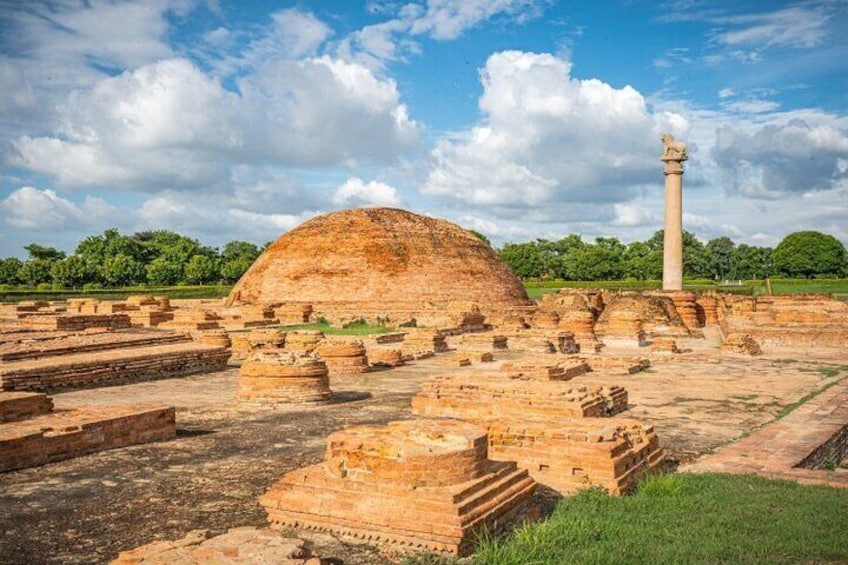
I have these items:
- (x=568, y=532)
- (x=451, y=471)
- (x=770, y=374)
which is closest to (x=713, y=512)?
(x=568, y=532)

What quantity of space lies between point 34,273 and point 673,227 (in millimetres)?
47210

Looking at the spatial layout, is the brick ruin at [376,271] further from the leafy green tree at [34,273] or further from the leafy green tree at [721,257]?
the leafy green tree at [721,257]

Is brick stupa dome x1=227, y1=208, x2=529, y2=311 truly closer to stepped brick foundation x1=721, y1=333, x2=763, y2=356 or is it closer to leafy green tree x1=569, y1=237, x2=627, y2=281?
stepped brick foundation x1=721, y1=333, x2=763, y2=356

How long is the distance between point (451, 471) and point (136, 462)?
10.3 feet

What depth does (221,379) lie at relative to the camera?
11711 millimetres

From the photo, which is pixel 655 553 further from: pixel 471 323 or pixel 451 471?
pixel 471 323

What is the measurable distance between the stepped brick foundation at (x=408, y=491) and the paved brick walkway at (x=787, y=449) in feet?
6.91

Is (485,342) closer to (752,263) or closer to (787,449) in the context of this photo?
(787,449)

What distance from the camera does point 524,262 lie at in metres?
64.4

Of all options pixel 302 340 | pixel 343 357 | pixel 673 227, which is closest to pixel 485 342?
pixel 302 340

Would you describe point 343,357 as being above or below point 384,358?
above

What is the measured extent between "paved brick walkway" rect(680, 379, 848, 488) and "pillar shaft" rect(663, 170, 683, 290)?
1703 centimetres

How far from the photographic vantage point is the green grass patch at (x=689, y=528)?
3.47 meters

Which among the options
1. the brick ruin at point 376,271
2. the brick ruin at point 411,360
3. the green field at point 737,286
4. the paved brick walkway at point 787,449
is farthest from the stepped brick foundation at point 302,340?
the green field at point 737,286
